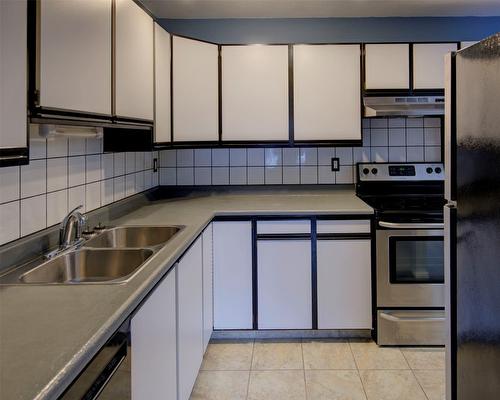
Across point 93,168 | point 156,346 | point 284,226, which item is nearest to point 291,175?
point 284,226

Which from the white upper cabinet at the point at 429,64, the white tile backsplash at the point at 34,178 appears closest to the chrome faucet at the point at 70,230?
the white tile backsplash at the point at 34,178

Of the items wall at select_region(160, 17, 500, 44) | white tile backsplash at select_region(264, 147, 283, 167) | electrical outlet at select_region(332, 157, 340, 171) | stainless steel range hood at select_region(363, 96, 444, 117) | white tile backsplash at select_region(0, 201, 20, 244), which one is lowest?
white tile backsplash at select_region(0, 201, 20, 244)

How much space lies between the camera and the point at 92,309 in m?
1.13

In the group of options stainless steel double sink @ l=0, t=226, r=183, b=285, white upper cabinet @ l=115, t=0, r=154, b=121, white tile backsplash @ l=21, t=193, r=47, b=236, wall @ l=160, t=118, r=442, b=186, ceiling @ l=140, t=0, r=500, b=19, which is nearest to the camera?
stainless steel double sink @ l=0, t=226, r=183, b=285

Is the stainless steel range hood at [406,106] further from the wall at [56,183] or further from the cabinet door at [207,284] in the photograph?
the wall at [56,183]

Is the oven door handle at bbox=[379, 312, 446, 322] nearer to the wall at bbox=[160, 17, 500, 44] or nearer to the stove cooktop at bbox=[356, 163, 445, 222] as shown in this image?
the stove cooktop at bbox=[356, 163, 445, 222]

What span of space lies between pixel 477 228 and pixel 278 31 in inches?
97.5

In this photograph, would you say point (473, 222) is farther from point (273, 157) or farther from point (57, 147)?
point (273, 157)

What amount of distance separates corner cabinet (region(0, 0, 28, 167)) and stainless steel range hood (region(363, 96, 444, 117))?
2383mm

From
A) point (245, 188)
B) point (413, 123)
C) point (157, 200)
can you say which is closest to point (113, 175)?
point (157, 200)

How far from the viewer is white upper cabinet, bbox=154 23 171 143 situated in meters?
2.59

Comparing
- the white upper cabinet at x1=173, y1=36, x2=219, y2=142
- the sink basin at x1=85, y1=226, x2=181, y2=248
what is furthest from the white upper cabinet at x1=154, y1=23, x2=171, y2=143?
the sink basin at x1=85, y1=226, x2=181, y2=248

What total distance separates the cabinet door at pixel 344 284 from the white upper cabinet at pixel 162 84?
1.22 m

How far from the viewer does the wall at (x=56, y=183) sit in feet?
5.18
